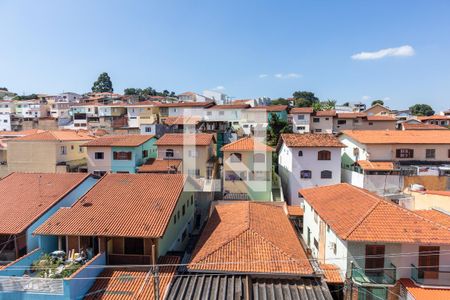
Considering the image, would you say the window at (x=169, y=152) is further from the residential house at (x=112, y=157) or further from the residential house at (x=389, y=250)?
the residential house at (x=389, y=250)

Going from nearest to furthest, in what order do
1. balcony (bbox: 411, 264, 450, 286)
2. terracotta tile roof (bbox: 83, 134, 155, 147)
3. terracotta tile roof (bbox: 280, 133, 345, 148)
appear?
balcony (bbox: 411, 264, 450, 286)
terracotta tile roof (bbox: 280, 133, 345, 148)
terracotta tile roof (bbox: 83, 134, 155, 147)

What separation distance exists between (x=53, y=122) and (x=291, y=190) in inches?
2050

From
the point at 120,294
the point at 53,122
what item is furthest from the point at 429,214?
the point at 53,122

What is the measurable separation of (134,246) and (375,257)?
1068 cm

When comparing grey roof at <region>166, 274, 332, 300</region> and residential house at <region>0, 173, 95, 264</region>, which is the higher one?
residential house at <region>0, 173, 95, 264</region>

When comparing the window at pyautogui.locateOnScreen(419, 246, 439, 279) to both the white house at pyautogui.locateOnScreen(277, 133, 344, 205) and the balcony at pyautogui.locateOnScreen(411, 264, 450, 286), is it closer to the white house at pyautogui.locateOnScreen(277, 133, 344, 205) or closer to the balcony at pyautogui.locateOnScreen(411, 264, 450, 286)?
the balcony at pyautogui.locateOnScreen(411, 264, 450, 286)

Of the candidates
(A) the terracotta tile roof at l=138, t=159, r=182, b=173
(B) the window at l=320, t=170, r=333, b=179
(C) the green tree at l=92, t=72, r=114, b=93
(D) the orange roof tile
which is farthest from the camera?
(C) the green tree at l=92, t=72, r=114, b=93

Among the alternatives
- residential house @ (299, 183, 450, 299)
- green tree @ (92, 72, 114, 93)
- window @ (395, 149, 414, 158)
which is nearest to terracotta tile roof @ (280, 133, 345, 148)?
window @ (395, 149, 414, 158)

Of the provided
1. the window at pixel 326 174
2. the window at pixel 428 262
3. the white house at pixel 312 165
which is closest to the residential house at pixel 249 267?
the window at pixel 428 262

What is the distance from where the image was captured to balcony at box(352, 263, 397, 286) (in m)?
13.0

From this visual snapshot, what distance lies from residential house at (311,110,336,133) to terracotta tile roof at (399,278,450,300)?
1500 inches

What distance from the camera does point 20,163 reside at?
99.9 feet

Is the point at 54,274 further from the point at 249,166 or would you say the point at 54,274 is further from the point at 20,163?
the point at 20,163

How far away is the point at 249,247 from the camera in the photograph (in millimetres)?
13711
